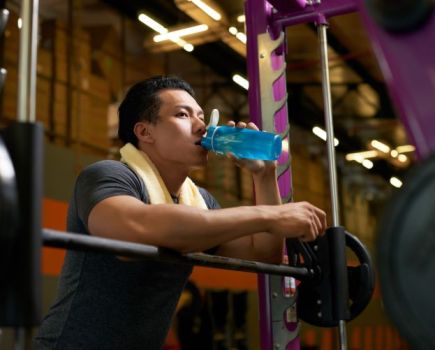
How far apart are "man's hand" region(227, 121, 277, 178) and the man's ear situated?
10.4 inches

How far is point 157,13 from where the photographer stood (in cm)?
747

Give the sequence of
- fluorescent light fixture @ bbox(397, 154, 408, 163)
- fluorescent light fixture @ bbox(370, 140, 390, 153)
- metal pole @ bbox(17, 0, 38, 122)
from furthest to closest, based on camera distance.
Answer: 1. fluorescent light fixture @ bbox(397, 154, 408, 163)
2. fluorescent light fixture @ bbox(370, 140, 390, 153)
3. metal pole @ bbox(17, 0, 38, 122)

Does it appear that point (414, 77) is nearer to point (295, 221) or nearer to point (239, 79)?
point (295, 221)

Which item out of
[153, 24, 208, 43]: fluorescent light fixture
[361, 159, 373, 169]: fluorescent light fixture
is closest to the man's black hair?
[153, 24, 208, 43]: fluorescent light fixture

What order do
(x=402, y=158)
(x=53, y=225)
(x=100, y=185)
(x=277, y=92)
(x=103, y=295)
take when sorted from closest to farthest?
1. (x=100, y=185)
2. (x=103, y=295)
3. (x=277, y=92)
4. (x=53, y=225)
5. (x=402, y=158)

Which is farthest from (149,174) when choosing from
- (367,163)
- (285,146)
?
(367,163)

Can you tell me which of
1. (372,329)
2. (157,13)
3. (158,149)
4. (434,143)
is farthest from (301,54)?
(434,143)

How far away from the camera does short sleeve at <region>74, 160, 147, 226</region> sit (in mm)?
1586

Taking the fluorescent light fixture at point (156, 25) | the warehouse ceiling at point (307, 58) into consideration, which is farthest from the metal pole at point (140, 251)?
the fluorescent light fixture at point (156, 25)

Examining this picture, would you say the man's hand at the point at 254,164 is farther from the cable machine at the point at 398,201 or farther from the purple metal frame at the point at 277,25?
the cable machine at the point at 398,201

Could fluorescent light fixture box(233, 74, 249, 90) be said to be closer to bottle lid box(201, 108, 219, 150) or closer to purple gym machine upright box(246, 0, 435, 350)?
purple gym machine upright box(246, 0, 435, 350)

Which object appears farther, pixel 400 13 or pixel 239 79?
pixel 239 79

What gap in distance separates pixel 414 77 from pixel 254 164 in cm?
98

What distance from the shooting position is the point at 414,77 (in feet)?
3.02
